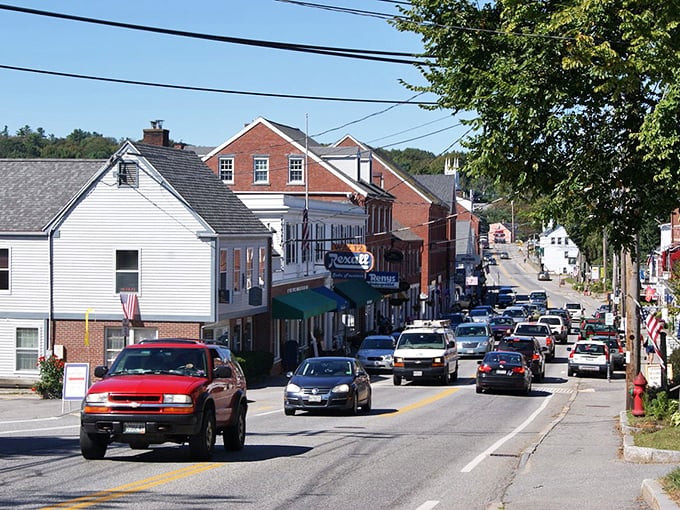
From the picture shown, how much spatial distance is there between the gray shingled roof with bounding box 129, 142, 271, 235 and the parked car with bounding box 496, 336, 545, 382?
10.7 metres

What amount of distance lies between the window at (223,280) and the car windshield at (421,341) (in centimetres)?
695

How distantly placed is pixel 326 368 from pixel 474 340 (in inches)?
1144

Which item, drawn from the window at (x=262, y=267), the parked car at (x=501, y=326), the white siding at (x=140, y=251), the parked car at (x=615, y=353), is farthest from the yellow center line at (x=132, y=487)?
the parked car at (x=501, y=326)

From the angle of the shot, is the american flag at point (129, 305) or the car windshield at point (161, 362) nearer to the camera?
the car windshield at point (161, 362)

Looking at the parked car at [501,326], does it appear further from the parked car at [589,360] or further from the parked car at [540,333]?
the parked car at [589,360]

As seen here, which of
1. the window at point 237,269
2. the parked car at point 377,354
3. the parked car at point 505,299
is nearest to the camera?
the window at point 237,269

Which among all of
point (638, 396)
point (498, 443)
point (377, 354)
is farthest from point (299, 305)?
point (498, 443)

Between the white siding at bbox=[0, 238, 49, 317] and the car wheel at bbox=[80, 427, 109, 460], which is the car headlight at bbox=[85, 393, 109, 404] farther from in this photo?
the white siding at bbox=[0, 238, 49, 317]

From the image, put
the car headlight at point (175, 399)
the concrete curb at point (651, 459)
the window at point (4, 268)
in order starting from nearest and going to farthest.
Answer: the concrete curb at point (651, 459)
the car headlight at point (175, 399)
the window at point (4, 268)

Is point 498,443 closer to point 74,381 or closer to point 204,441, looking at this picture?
point 204,441

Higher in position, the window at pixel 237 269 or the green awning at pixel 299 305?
the window at pixel 237 269

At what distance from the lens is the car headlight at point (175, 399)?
594 inches

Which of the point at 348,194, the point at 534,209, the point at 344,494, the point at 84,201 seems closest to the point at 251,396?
the point at 84,201

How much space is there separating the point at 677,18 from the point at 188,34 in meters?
7.56
